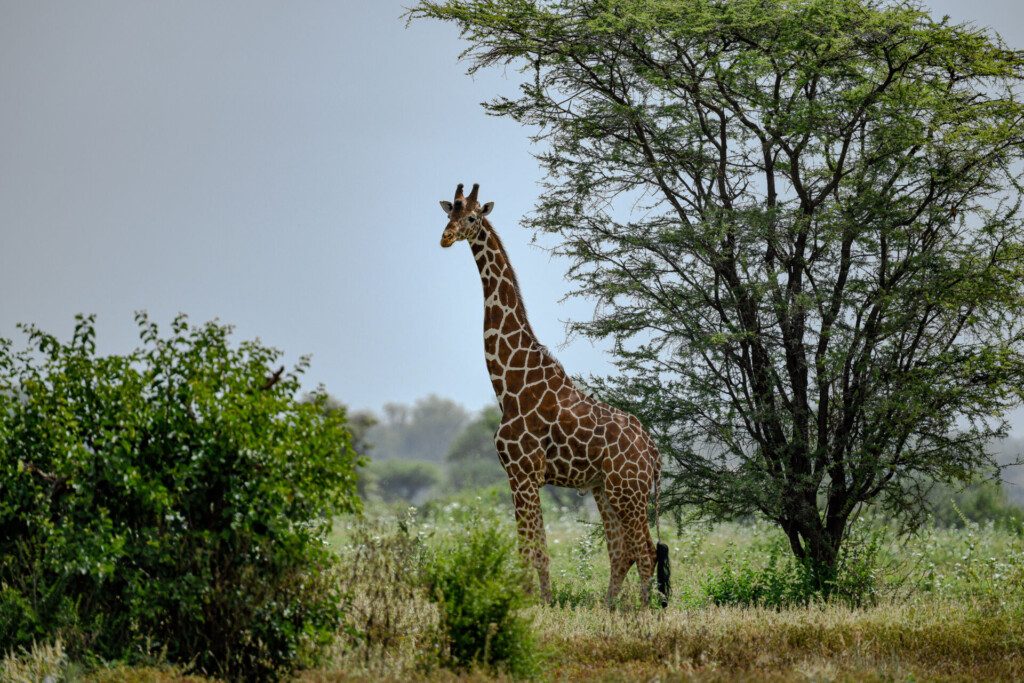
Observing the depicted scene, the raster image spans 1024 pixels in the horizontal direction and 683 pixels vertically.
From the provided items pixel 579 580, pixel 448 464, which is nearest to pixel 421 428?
pixel 448 464

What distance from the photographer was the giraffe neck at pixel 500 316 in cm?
1157

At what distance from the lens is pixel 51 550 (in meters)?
7.84

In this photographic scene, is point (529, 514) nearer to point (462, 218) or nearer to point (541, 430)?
point (541, 430)

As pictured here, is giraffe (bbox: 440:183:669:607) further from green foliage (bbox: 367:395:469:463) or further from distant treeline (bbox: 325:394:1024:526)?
green foliage (bbox: 367:395:469:463)

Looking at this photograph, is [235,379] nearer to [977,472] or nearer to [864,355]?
[864,355]

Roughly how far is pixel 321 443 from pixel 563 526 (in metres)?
17.3

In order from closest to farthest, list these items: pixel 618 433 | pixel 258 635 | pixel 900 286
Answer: pixel 258 635, pixel 618 433, pixel 900 286

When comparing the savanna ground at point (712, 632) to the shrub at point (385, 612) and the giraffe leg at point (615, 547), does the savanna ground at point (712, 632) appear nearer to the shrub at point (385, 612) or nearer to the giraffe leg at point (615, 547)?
the shrub at point (385, 612)

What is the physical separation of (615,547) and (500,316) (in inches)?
111

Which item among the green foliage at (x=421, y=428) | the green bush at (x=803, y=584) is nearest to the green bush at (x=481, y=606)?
the green bush at (x=803, y=584)

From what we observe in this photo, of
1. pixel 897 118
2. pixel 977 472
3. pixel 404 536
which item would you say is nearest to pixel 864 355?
pixel 977 472

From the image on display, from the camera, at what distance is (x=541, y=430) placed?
37.3ft

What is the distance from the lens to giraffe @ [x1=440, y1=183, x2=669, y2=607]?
11.4 m

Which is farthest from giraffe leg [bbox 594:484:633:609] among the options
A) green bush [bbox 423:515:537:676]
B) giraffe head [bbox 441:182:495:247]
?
green bush [bbox 423:515:537:676]
